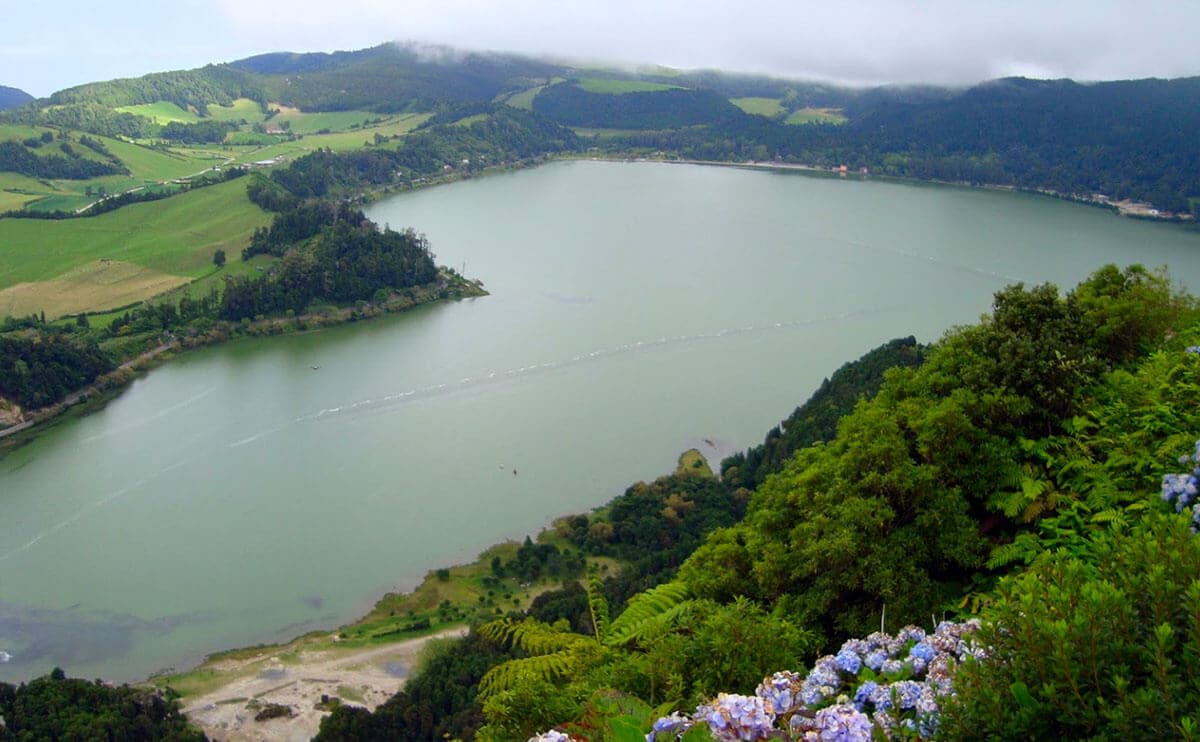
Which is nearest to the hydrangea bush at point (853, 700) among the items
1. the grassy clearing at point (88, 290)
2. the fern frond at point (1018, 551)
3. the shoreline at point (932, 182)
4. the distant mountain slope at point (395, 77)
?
the fern frond at point (1018, 551)

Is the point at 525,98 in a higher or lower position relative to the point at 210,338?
higher

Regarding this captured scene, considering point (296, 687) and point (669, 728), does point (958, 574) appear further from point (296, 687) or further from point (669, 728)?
point (296, 687)

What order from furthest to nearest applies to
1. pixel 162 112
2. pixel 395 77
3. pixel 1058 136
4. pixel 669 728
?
pixel 395 77 < pixel 162 112 < pixel 1058 136 < pixel 669 728

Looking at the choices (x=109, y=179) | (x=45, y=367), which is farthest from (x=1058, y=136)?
(x=109, y=179)

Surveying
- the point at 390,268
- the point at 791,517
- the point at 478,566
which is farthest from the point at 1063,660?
the point at 390,268

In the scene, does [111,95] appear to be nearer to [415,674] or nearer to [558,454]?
[558,454]

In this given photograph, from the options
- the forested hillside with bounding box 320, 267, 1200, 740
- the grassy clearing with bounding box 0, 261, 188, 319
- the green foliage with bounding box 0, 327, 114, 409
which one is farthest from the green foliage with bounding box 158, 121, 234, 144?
the forested hillside with bounding box 320, 267, 1200, 740
